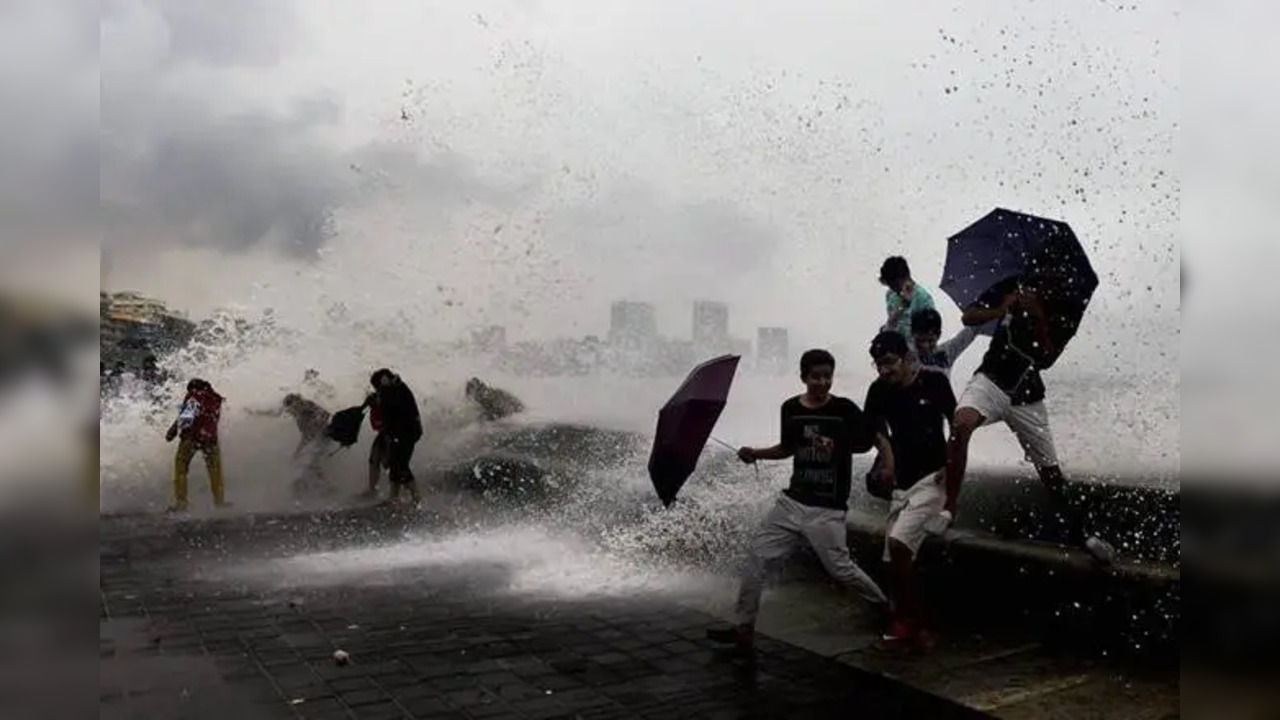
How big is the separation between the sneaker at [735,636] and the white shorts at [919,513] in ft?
2.61

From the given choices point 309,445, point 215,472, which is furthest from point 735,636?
point 309,445

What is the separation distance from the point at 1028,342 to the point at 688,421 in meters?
1.89

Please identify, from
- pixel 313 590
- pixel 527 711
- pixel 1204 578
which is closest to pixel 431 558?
pixel 313 590

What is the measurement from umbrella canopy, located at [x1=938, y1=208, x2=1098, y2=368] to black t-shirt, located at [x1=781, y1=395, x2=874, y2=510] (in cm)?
101

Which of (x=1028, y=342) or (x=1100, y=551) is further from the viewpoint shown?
(x=1028, y=342)

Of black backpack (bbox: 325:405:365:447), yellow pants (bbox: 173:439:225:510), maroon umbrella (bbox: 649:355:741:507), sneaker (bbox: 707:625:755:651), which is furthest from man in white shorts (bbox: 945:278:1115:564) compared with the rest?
yellow pants (bbox: 173:439:225:510)

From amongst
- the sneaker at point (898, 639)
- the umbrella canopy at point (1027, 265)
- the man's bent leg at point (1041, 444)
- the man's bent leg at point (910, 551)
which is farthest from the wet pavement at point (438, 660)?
the umbrella canopy at point (1027, 265)

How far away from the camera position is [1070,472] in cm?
805

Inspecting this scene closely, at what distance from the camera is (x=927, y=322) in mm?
5414

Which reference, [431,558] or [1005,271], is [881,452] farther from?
[431,558]

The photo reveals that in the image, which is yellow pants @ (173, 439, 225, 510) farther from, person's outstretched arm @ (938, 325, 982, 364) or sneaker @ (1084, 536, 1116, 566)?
sneaker @ (1084, 536, 1116, 566)

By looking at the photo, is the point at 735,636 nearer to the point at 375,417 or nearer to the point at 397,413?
the point at 397,413

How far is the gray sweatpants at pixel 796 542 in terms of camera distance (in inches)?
185

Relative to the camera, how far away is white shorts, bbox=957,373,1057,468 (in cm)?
480
